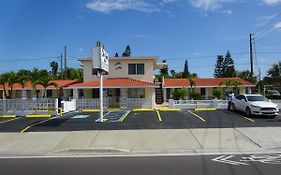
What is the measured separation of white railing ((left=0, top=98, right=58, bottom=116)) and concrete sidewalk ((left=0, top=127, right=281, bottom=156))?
8.33 metres

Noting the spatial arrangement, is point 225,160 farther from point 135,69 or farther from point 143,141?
point 135,69

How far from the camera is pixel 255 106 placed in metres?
22.1

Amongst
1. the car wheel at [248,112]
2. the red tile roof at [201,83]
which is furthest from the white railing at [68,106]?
the red tile roof at [201,83]

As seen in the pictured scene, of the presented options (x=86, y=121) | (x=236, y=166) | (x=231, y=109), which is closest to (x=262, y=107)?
(x=231, y=109)

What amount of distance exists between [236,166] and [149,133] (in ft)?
23.4

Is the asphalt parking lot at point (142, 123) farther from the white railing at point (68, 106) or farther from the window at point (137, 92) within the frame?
the window at point (137, 92)

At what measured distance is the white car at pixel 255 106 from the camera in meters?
22.0

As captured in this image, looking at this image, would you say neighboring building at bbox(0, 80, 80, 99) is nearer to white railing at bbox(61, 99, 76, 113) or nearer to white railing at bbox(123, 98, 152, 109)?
white railing at bbox(123, 98, 152, 109)

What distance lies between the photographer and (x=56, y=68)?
10669 cm

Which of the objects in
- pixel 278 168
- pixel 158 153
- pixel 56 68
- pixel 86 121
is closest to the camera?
pixel 278 168

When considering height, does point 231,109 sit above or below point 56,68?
below

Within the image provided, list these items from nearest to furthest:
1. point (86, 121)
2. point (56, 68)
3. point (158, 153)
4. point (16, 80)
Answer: point (158, 153)
point (86, 121)
point (16, 80)
point (56, 68)

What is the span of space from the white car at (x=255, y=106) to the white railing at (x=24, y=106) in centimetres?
1343

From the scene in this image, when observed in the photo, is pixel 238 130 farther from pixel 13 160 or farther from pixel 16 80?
pixel 16 80
